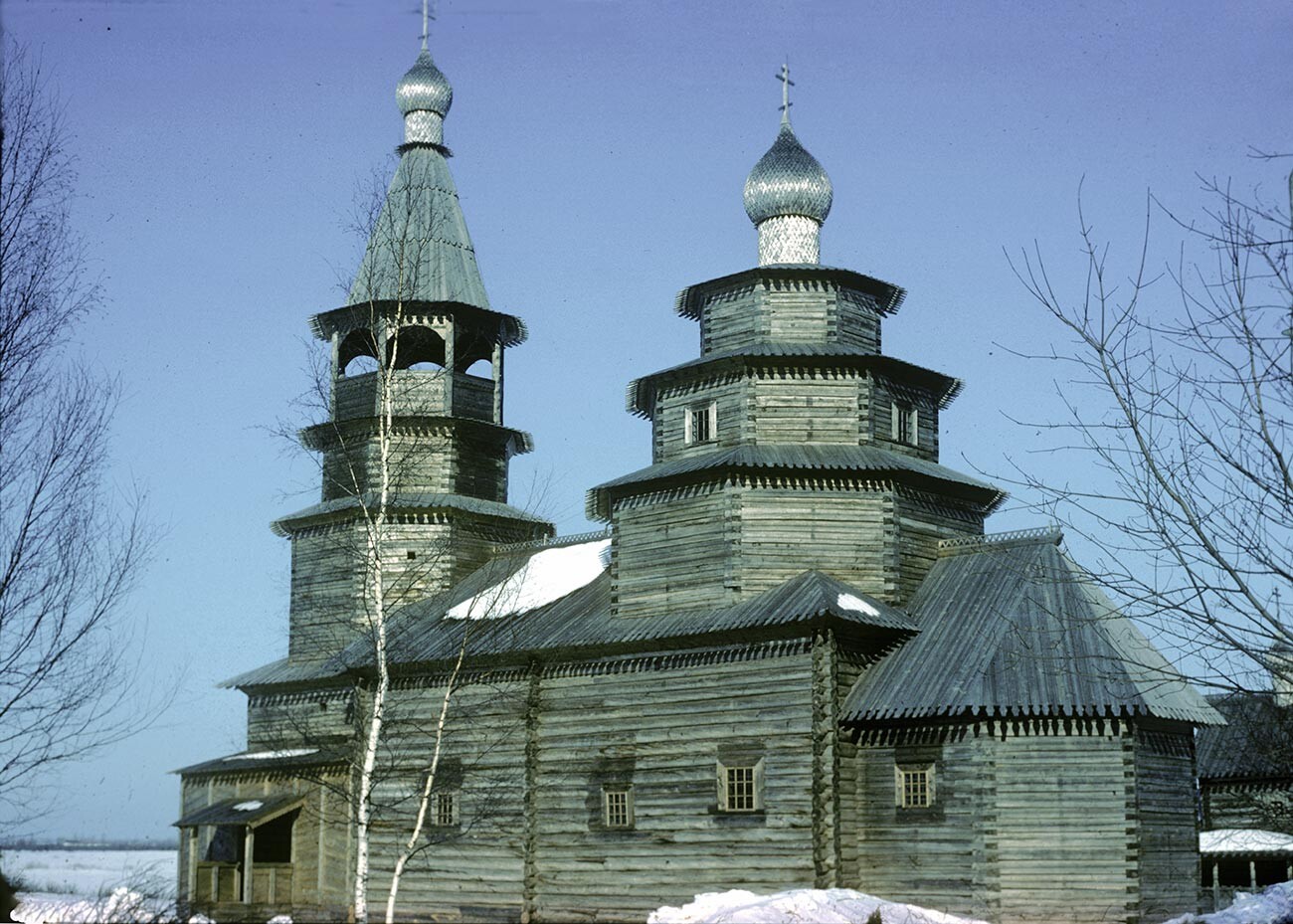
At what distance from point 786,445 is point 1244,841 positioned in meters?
17.2

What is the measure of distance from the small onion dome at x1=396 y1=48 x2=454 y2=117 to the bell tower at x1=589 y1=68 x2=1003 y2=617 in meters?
11.5

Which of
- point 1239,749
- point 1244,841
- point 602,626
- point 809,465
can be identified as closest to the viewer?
point 809,465

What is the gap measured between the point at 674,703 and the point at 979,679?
5.88 m

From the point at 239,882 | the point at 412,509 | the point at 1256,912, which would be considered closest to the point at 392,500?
the point at 412,509

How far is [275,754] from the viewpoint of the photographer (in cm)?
3738

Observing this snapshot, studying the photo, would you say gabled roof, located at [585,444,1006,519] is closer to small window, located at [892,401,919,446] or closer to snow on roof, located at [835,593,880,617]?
small window, located at [892,401,919,446]

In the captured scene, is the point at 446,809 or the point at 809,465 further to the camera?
the point at 446,809

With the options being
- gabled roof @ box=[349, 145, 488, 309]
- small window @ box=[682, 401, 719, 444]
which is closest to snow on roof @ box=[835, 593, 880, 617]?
small window @ box=[682, 401, 719, 444]

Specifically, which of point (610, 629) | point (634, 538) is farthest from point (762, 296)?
point (610, 629)

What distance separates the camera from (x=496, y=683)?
32.2 metres

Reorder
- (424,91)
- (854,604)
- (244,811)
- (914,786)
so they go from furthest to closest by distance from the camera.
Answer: (424,91), (244,811), (854,604), (914,786)

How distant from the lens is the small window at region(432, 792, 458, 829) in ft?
105

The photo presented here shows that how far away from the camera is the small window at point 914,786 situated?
2698cm

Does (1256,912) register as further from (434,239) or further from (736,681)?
(434,239)
